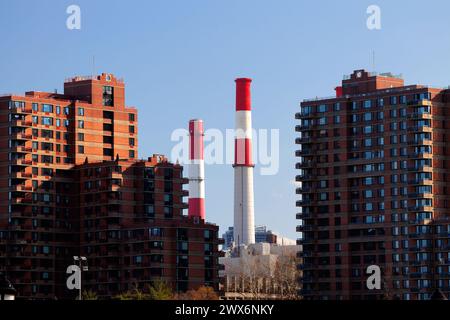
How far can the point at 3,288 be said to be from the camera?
8694 cm
